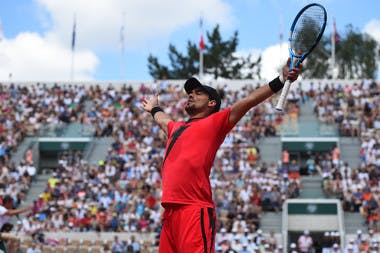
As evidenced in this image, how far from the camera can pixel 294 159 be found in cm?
3028

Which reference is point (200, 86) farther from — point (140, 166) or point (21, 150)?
point (21, 150)

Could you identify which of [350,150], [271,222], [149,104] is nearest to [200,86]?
[149,104]

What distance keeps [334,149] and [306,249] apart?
741cm

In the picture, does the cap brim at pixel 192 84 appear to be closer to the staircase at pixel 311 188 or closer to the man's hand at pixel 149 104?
the man's hand at pixel 149 104

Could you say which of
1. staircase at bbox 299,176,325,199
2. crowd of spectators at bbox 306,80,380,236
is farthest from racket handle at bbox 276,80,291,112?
staircase at bbox 299,176,325,199

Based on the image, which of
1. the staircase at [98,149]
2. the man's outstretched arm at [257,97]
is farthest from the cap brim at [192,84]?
the staircase at [98,149]

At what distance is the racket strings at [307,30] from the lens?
223 inches

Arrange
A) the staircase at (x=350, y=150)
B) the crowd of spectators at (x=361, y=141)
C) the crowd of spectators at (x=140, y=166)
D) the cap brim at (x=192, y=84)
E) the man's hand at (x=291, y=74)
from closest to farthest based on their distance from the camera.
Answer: the man's hand at (x=291, y=74) → the cap brim at (x=192, y=84) → the crowd of spectators at (x=361, y=141) → the crowd of spectators at (x=140, y=166) → the staircase at (x=350, y=150)

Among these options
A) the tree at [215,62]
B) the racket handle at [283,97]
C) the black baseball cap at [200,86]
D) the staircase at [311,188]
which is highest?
the tree at [215,62]

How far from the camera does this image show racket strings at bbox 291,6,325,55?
5664 mm

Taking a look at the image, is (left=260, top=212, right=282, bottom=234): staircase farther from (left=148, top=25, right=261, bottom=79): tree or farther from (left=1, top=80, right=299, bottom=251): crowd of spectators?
(left=148, top=25, right=261, bottom=79): tree

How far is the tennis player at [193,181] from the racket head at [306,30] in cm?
47

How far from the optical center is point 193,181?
18.5ft

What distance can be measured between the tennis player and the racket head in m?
0.47
